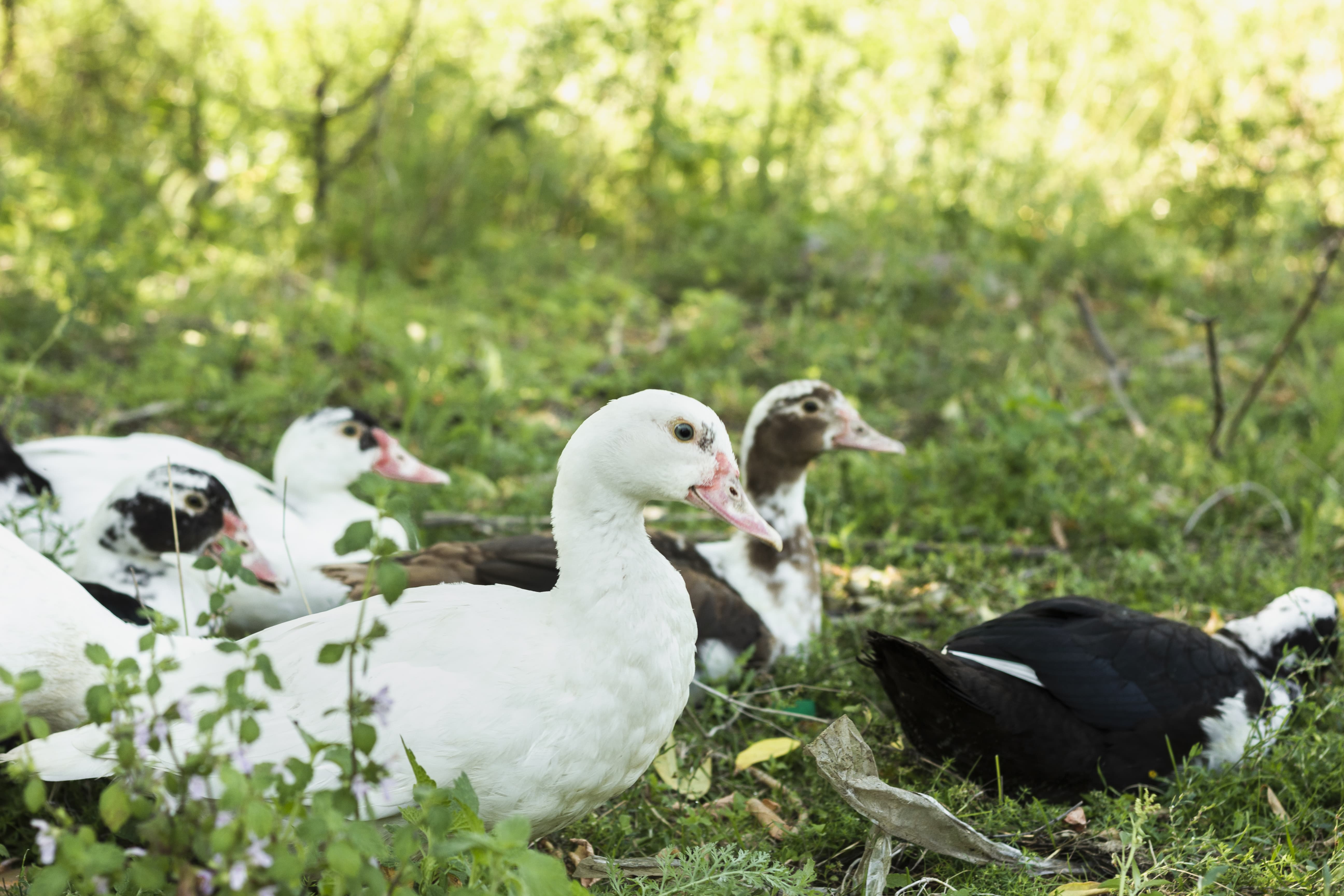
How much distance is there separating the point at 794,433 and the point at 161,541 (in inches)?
76.9

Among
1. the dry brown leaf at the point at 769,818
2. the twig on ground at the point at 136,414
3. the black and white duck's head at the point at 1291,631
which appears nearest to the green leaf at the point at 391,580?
the dry brown leaf at the point at 769,818

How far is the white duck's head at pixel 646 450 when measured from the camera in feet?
7.14

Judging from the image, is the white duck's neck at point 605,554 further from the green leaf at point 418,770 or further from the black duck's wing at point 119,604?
the black duck's wing at point 119,604

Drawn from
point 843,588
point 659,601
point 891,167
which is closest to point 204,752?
point 659,601

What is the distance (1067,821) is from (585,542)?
4.52 ft

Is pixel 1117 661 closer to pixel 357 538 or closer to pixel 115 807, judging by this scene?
pixel 357 538

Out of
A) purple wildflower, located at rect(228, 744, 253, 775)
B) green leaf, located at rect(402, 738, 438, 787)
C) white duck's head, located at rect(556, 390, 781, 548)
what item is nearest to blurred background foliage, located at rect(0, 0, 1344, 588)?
white duck's head, located at rect(556, 390, 781, 548)

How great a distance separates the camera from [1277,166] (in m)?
6.39

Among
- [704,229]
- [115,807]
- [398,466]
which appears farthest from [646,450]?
[704,229]

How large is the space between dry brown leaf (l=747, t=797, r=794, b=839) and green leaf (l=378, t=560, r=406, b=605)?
132cm

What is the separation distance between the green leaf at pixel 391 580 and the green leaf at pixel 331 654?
0.10m

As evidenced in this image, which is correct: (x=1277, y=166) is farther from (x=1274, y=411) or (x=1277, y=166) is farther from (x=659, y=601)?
(x=659, y=601)

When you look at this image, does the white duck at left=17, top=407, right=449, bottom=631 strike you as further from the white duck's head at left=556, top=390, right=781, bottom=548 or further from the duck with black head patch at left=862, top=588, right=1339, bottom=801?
the duck with black head patch at left=862, top=588, right=1339, bottom=801

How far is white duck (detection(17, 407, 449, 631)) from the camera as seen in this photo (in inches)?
127
